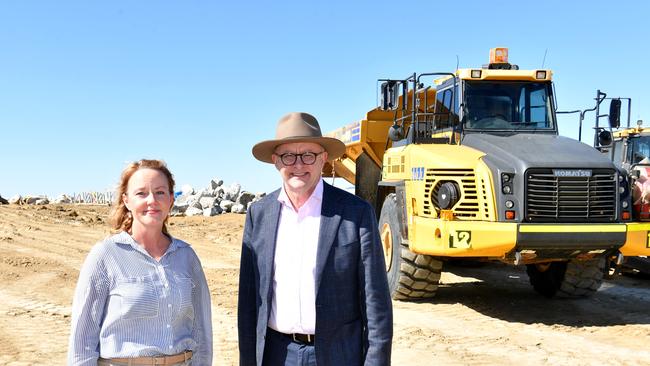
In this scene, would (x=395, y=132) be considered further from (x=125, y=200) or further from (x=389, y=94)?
(x=125, y=200)

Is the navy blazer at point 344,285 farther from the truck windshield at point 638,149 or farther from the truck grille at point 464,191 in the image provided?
the truck windshield at point 638,149

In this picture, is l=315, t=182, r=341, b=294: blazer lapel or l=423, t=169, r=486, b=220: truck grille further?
l=423, t=169, r=486, b=220: truck grille

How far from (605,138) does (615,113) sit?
1.41ft

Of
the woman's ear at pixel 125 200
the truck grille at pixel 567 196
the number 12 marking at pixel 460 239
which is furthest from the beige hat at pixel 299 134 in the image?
the truck grille at pixel 567 196

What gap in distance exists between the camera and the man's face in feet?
8.73

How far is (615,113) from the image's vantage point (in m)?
7.98

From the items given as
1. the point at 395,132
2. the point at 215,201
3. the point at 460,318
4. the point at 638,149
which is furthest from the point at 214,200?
the point at 460,318

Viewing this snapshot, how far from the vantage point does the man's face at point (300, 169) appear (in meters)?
2.66

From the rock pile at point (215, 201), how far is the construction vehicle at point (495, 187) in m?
16.3

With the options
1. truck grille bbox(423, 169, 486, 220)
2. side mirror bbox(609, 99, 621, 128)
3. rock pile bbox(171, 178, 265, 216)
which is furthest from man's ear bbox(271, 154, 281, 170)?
rock pile bbox(171, 178, 265, 216)

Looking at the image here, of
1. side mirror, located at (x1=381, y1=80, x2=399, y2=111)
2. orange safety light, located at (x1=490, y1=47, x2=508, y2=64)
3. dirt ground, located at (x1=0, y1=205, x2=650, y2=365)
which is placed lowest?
dirt ground, located at (x1=0, y1=205, x2=650, y2=365)

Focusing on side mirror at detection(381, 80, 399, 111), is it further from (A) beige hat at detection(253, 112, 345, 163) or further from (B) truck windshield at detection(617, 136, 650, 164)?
(B) truck windshield at detection(617, 136, 650, 164)

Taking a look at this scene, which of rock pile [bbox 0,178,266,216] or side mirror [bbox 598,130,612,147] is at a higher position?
side mirror [bbox 598,130,612,147]

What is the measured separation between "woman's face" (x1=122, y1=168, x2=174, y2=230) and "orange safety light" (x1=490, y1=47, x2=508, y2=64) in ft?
22.3
